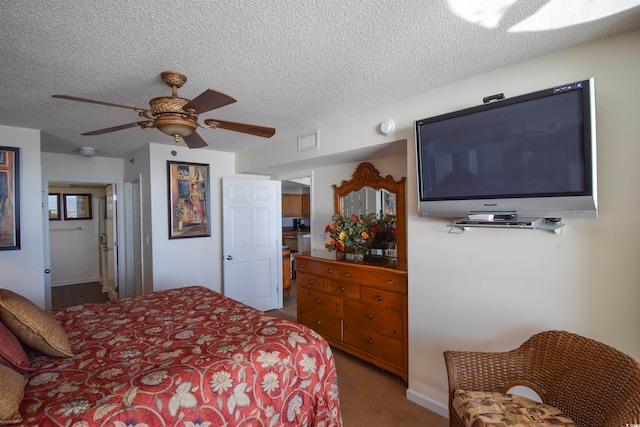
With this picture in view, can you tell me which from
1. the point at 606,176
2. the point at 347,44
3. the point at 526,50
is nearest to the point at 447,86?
the point at 526,50

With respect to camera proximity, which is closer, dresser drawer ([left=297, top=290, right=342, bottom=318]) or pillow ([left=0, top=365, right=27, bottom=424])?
pillow ([left=0, top=365, right=27, bottom=424])

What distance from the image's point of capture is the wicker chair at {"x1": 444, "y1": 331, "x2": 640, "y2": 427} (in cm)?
126

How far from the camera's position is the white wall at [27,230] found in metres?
2.98

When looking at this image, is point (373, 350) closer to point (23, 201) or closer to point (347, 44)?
point (347, 44)

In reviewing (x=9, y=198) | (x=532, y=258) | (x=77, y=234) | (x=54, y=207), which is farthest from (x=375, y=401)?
(x=54, y=207)

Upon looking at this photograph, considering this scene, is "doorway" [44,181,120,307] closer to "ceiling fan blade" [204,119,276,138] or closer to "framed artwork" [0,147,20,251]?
"framed artwork" [0,147,20,251]

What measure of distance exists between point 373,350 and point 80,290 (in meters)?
5.87

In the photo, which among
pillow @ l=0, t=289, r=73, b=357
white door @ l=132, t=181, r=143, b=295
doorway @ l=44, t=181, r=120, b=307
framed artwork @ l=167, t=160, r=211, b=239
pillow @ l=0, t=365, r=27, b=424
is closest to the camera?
pillow @ l=0, t=365, r=27, b=424

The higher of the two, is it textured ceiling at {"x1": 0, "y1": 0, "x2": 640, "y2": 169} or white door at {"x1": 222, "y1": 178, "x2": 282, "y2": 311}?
textured ceiling at {"x1": 0, "y1": 0, "x2": 640, "y2": 169}

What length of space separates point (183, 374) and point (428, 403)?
6.19 ft

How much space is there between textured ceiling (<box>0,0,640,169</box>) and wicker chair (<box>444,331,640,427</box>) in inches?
61.8

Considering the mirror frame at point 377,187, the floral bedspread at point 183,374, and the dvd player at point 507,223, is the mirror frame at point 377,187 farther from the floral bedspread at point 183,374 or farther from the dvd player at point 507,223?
the floral bedspread at point 183,374

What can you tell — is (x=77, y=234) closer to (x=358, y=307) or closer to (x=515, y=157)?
(x=358, y=307)

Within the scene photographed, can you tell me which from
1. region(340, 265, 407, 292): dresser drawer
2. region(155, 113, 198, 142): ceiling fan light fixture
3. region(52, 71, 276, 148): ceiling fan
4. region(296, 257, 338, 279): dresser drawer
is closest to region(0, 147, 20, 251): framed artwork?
region(52, 71, 276, 148): ceiling fan
